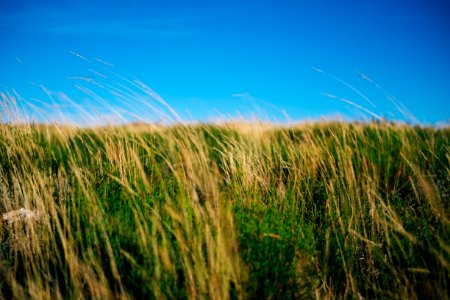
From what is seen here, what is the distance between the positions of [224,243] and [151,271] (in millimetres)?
376

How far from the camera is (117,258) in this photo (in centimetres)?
175

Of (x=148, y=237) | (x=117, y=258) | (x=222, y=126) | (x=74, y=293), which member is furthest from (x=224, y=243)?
(x=222, y=126)

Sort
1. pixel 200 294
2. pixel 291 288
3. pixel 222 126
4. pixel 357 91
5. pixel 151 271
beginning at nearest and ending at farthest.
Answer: pixel 200 294
pixel 151 271
pixel 291 288
pixel 357 91
pixel 222 126

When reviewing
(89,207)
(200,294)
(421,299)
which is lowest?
(421,299)

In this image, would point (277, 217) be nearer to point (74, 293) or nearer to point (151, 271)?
point (151, 271)

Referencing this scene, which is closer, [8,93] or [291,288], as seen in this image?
[291,288]

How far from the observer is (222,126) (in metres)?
6.59

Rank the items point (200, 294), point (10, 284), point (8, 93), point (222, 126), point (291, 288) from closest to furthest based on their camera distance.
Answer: point (200, 294), point (291, 288), point (10, 284), point (8, 93), point (222, 126)

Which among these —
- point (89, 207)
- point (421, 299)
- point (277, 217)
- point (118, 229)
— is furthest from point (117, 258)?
point (421, 299)

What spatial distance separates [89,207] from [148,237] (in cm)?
45

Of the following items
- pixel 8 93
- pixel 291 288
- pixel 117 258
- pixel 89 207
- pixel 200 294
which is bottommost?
pixel 291 288

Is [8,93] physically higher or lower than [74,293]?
higher

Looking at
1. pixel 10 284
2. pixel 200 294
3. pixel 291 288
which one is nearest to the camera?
pixel 200 294

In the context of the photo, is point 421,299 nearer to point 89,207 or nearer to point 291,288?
point 291,288
